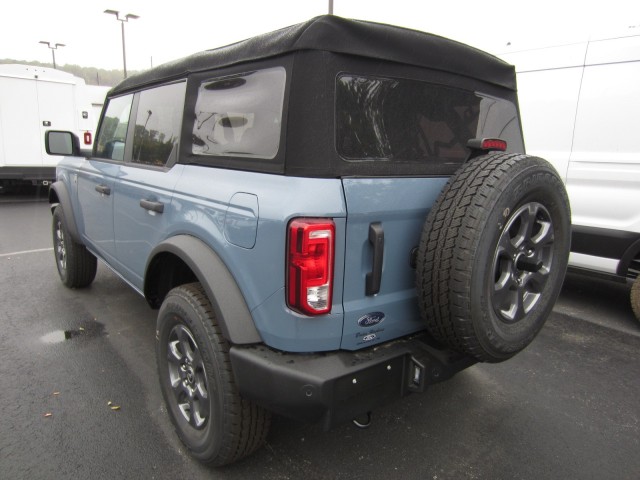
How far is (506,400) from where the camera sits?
2.78 metres

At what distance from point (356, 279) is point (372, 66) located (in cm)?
89

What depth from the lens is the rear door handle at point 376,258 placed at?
173 cm

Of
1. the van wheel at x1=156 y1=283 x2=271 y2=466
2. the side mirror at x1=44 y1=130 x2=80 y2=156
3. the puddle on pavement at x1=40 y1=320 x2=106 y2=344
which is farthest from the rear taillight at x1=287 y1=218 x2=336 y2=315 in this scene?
the side mirror at x1=44 y1=130 x2=80 y2=156

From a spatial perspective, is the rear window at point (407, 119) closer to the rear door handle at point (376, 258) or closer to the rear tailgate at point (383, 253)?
the rear tailgate at point (383, 253)

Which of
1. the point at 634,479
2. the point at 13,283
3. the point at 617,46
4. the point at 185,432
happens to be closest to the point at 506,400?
the point at 634,479

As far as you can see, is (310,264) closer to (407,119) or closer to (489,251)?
(489,251)

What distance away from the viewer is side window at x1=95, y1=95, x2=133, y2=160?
321 cm

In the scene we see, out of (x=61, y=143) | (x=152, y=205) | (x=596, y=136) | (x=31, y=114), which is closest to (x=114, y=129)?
(x=61, y=143)

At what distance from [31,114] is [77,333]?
29.1 ft

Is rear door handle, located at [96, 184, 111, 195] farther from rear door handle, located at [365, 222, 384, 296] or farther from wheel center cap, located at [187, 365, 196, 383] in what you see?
rear door handle, located at [365, 222, 384, 296]

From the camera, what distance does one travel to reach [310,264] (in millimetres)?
1619

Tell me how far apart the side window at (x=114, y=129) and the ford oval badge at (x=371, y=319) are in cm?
226

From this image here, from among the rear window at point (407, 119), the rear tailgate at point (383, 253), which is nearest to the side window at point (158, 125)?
the rear window at point (407, 119)

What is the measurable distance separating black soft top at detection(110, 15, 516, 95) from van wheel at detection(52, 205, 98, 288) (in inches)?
96.6
